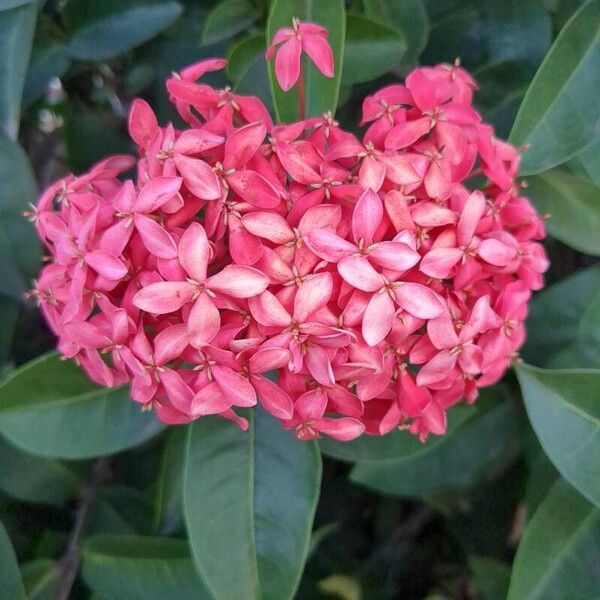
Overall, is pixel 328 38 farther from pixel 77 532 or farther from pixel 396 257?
pixel 77 532

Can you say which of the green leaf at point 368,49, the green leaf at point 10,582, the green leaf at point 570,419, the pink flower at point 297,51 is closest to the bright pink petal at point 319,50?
the pink flower at point 297,51

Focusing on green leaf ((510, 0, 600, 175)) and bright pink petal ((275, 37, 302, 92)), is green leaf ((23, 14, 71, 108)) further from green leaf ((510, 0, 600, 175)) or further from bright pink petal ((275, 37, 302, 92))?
green leaf ((510, 0, 600, 175))

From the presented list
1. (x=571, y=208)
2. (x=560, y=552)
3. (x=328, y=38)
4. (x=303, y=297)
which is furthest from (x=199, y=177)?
(x=560, y=552)

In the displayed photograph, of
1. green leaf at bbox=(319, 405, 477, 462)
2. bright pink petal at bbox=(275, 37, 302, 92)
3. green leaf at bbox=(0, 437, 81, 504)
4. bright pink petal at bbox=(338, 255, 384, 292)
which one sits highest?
bright pink petal at bbox=(275, 37, 302, 92)

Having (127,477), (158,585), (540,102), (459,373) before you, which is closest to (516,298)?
(459,373)

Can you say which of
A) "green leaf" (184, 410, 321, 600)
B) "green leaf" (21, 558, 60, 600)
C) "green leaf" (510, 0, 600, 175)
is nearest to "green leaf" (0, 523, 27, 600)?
"green leaf" (21, 558, 60, 600)

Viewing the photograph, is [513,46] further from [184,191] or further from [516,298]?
[184,191]
